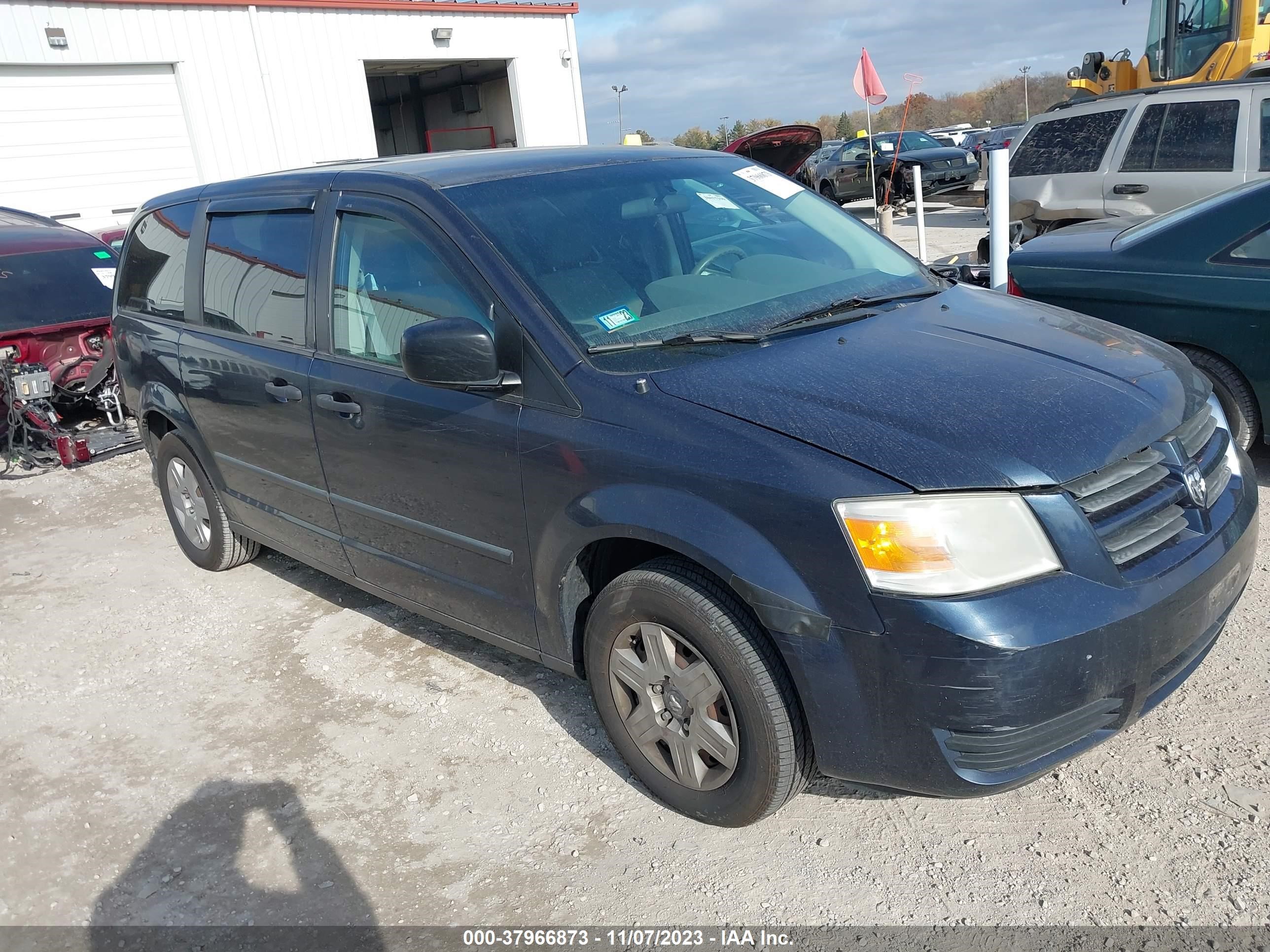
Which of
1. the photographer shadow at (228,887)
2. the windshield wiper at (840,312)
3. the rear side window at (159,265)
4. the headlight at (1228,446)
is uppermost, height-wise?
the rear side window at (159,265)

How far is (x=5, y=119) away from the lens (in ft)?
47.6

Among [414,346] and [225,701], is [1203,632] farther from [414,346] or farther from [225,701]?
[225,701]

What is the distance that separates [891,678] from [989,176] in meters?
5.39

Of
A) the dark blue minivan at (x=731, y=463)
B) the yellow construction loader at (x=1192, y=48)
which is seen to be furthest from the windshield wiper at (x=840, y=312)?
the yellow construction loader at (x=1192, y=48)

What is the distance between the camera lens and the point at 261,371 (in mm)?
3945

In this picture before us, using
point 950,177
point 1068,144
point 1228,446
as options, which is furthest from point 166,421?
point 950,177

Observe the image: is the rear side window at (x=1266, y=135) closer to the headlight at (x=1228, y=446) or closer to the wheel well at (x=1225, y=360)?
the wheel well at (x=1225, y=360)

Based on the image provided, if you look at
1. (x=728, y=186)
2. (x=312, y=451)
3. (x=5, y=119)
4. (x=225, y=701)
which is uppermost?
(x=5, y=119)

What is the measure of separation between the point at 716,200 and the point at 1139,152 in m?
6.40

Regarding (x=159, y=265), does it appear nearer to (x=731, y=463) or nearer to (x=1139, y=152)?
(x=731, y=463)

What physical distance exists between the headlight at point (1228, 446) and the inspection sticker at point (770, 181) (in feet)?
5.57

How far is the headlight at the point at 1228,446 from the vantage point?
2.91m

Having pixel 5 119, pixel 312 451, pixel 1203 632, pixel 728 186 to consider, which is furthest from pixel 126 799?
pixel 5 119

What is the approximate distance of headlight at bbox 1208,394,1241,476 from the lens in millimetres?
2908
